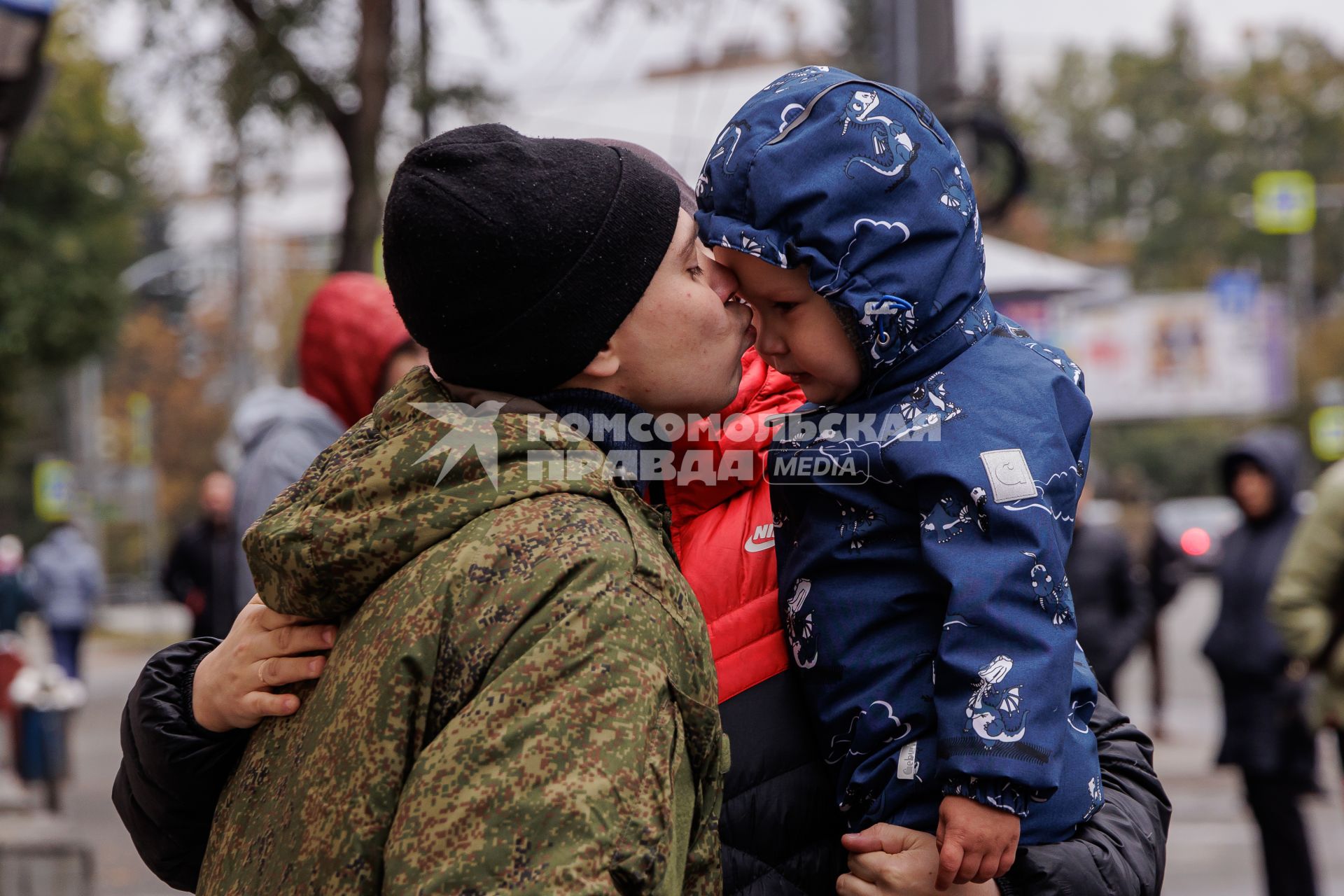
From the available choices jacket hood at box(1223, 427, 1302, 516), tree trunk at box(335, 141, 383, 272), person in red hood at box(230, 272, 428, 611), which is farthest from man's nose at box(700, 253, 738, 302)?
jacket hood at box(1223, 427, 1302, 516)

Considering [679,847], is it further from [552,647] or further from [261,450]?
[261,450]

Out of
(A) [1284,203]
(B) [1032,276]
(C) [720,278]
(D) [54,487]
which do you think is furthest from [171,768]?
(A) [1284,203]

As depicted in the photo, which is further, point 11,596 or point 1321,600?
point 11,596

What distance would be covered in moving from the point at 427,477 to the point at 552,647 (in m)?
0.22

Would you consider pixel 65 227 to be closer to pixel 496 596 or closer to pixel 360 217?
pixel 360 217

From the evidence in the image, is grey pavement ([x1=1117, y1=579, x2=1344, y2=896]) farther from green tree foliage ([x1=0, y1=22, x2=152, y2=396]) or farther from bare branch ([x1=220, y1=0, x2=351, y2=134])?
green tree foliage ([x1=0, y1=22, x2=152, y2=396])

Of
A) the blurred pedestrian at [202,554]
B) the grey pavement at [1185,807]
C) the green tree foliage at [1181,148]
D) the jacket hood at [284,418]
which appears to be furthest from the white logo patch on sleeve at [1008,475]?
the green tree foliage at [1181,148]

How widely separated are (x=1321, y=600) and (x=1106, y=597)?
98.3 inches

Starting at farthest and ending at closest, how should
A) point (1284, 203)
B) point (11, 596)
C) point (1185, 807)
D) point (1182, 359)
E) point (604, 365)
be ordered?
point (1182, 359) < point (1284, 203) < point (11, 596) < point (1185, 807) < point (604, 365)

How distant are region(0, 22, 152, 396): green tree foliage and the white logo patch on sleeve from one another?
1980cm

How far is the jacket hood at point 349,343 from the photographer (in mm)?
3660

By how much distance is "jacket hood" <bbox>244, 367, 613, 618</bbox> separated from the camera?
1.32 meters

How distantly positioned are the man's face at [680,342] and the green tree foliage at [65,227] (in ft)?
64.5

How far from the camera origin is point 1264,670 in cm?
677
